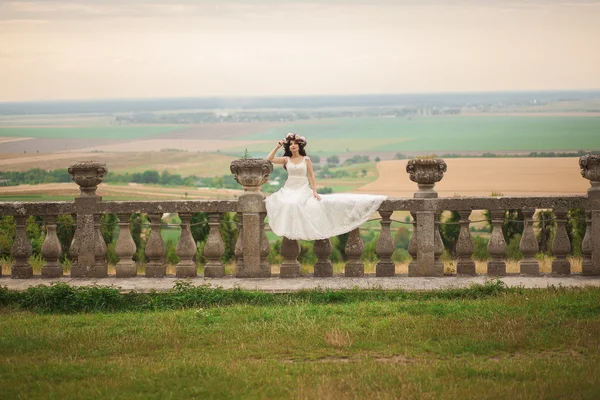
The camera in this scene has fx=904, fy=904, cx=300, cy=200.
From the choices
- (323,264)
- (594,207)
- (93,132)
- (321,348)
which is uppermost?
(93,132)

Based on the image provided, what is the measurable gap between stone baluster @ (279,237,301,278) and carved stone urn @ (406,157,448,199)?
186 cm

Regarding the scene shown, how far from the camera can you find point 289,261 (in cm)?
1271

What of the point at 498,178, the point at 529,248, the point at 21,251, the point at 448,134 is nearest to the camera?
the point at 529,248

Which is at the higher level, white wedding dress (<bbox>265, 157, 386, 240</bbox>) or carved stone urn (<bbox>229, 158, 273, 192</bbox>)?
carved stone urn (<bbox>229, 158, 273, 192</bbox>)

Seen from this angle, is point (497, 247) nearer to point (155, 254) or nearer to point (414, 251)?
point (414, 251)

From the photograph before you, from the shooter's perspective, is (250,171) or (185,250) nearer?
(250,171)

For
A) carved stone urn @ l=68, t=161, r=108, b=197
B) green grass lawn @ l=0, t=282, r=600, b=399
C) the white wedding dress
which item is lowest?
green grass lawn @ l=0, t=282, r=600, b=399

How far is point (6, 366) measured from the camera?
818 centimetres

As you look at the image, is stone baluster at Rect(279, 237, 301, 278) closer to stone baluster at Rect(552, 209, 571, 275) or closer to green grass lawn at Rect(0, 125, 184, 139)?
stone baluster at Rect(552, 209, 571, 275)

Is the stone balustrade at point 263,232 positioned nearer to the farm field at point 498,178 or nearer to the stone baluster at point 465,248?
the stone baluster at point 465,248

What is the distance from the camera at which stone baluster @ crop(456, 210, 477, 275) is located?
12.5 m

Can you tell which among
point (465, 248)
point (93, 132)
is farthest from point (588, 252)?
point (93, 132)

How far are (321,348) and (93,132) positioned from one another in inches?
2195

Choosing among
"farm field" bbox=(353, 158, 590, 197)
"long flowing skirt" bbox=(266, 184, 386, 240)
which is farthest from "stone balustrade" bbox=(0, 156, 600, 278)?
"farm field" bbox=(353, 158, 590, 197)
